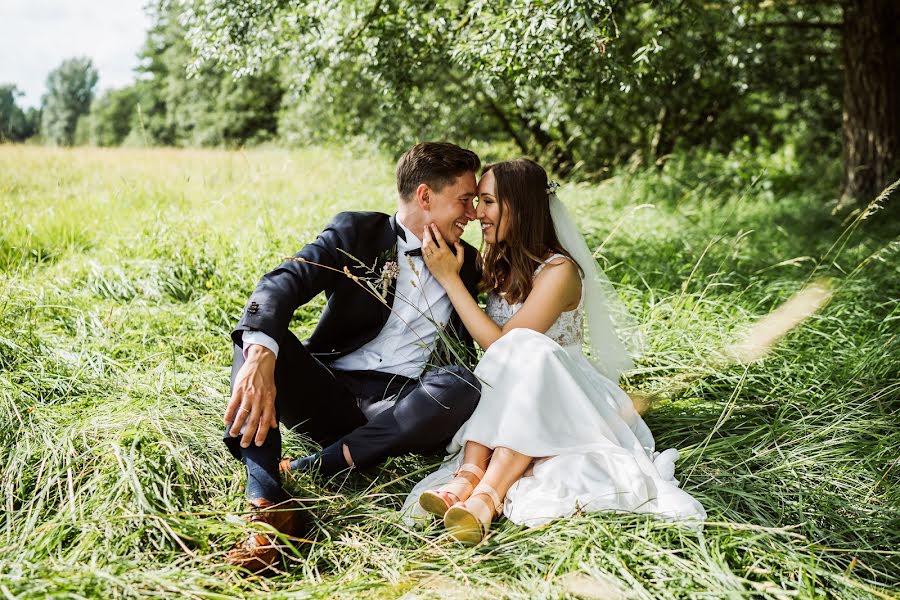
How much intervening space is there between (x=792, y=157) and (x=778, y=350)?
10.9 meters

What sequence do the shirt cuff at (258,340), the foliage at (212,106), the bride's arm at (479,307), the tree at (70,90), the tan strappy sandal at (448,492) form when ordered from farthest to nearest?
the tree at (70,90)
the foliage at (212,106)
the bride's arm at (479,307)
the shirt cuff at (258,340)
the tan strappy sandal at (448,492)

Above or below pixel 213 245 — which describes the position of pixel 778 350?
below

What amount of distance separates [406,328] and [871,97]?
23.7ft

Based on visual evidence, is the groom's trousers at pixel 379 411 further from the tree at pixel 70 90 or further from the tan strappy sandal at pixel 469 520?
the tree at pixel 70 90

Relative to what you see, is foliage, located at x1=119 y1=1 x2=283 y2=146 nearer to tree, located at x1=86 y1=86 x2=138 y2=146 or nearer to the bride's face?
tree, located at x1=86 y1=86 x2=138 y2=146

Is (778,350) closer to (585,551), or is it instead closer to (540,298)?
(540,298)

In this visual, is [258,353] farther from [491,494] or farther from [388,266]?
[491,494]

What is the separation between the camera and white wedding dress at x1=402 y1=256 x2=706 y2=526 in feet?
7.91

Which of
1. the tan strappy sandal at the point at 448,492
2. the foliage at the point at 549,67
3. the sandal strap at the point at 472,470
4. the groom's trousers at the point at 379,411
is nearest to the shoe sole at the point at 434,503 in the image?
the tan strappy sandal at the point at 448,492

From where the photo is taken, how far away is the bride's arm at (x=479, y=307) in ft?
9.68

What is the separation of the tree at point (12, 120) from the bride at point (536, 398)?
5689mm

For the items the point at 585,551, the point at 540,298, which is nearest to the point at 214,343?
the point at 540,298

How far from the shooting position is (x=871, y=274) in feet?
16.0

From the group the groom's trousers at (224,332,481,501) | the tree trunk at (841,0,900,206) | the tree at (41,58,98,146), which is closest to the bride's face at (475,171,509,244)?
the groom's trousers at (224,332,481,501)
